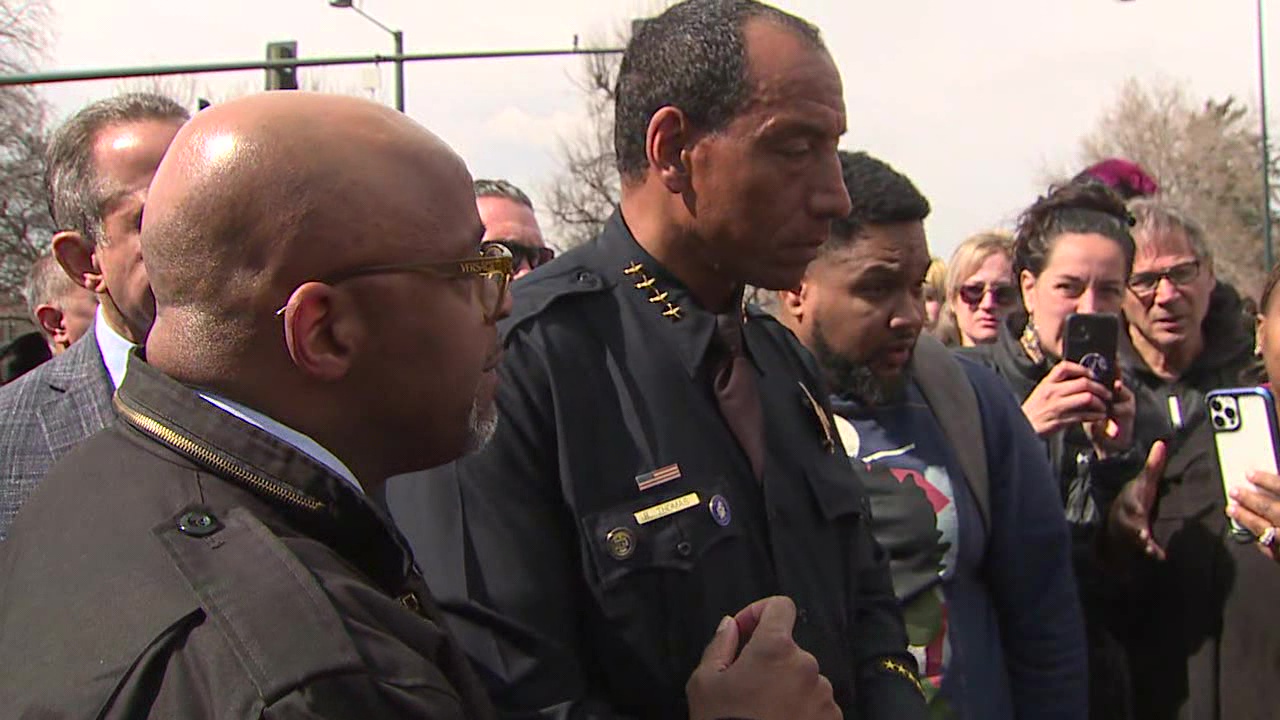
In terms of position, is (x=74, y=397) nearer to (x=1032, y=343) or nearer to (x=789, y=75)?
(x=789, y=75)

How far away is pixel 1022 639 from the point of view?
9.55 ft

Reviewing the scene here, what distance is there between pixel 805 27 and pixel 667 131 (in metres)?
0.35

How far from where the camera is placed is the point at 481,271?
1512 mm

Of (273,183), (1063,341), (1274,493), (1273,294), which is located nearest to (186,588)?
(273,183)

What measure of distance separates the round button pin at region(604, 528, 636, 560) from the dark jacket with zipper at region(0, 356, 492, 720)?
0.51m

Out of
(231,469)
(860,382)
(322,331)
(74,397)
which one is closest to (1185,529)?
Answer: (860,382)

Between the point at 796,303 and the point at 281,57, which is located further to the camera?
the point at 281,57

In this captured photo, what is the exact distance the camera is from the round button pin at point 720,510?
1.89m

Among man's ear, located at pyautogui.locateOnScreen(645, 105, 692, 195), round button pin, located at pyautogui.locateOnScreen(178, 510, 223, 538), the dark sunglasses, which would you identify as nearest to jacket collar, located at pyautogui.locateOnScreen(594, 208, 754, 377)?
man's ear, located at pyautogui.locateOnScreen(645, 105, 692, 195)

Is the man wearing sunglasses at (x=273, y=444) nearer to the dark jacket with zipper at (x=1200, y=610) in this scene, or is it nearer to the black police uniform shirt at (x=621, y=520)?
the black police uniform shirt at (x=621, y=520)

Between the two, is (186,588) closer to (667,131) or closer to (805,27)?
(667,131)

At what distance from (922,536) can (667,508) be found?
1104 mm

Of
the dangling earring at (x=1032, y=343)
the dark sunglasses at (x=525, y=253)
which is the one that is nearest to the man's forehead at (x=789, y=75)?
the dangling earring at (x=1032, y=343)

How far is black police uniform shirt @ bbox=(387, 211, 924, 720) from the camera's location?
67.8 inches
